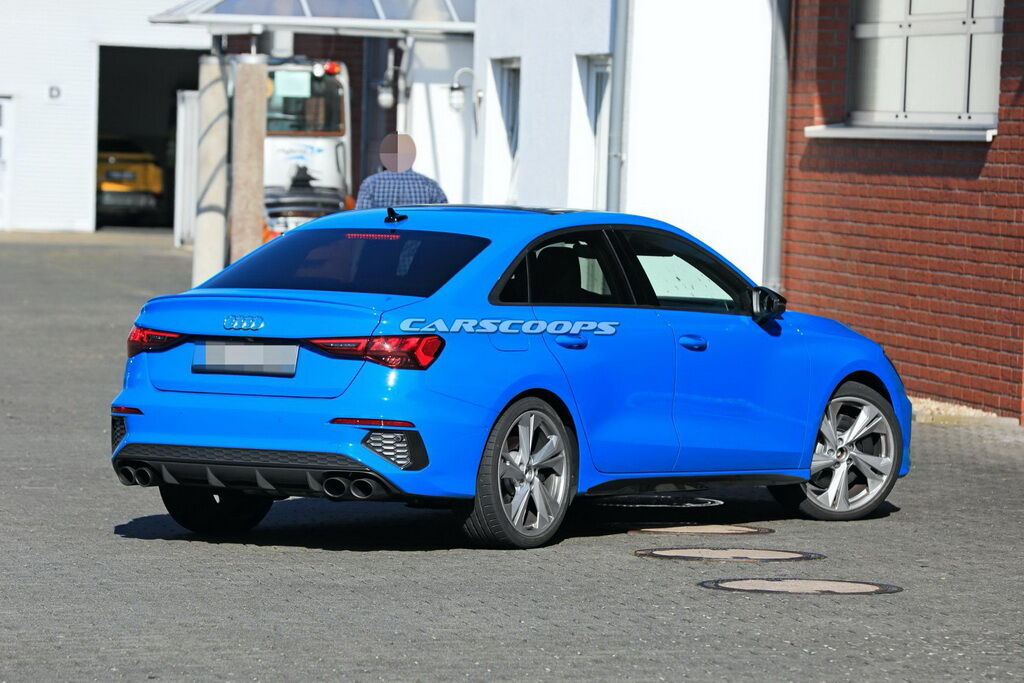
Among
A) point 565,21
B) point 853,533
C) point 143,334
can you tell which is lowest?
point 853,533

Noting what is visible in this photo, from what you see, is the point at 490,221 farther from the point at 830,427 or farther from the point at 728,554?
the point at 830,427

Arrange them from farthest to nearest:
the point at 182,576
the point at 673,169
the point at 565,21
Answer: the point at 565,21
the point at 673,169
the point at 182,576

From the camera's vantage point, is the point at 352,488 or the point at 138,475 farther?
the point at 138,475

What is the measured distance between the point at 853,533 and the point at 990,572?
122 centimetres

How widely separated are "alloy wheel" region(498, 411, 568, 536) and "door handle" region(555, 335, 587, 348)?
0.33 meters

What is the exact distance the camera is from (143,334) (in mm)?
9117

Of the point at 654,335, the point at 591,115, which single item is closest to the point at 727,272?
the point at 654,335

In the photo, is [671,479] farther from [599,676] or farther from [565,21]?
[565,21]

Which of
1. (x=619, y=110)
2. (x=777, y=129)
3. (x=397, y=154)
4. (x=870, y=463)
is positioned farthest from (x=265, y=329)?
(x=619, y=110)

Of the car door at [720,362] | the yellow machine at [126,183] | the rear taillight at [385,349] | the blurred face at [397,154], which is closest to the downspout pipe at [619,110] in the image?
the blurred face at [397,154]

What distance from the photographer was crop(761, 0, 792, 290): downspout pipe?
1823 centimetres

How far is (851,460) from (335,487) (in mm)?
3035

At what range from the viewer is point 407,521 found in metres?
10.3

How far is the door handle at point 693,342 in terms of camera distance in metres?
9.84
